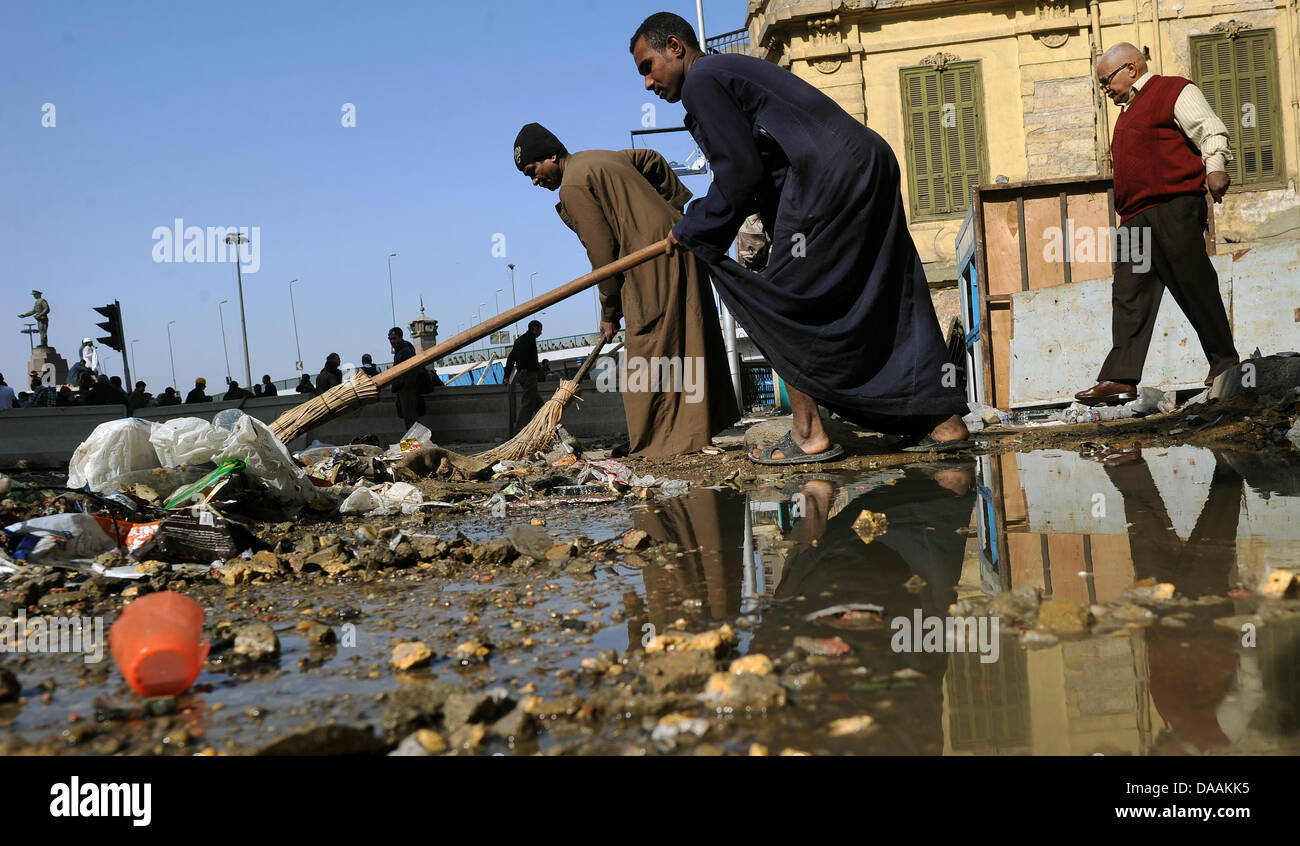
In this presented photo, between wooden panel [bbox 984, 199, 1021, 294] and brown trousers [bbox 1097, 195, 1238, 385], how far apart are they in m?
4.28

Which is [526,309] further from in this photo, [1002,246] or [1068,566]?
[1002,246]

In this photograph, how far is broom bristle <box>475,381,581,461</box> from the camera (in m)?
7.21

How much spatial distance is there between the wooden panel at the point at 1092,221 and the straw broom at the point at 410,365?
21.1 feet

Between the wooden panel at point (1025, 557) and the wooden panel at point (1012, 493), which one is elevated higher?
the wooden panel at point (1012, 493)

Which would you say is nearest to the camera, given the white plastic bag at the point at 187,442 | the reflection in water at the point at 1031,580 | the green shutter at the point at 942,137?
the reflection in water at the point at 1031,580

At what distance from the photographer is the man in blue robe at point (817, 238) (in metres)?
4.71

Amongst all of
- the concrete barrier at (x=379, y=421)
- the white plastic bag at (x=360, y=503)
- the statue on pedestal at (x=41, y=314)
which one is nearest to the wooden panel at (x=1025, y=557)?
the white plastic bag at (x=360, y=503)

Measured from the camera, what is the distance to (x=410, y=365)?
18.4ft

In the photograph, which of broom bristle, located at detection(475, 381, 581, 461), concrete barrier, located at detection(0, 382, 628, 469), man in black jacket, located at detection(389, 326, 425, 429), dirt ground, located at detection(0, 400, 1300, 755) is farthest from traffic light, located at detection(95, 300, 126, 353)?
dirt ground, located at detection(0, 400, 1300, 755)

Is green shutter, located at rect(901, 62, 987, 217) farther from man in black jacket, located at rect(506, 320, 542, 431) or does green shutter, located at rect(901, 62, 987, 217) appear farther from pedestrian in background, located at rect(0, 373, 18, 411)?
pedestrian in background, located at rect(0, 373, 18, 411)

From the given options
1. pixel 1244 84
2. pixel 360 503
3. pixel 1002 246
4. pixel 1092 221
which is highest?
pixel 1244 84

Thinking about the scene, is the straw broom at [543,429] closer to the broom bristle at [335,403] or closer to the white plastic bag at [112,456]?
the broom bristle at [335,403]

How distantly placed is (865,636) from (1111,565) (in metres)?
0.83

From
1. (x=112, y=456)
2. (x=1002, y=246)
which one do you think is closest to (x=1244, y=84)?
(x=1002, y=246)
